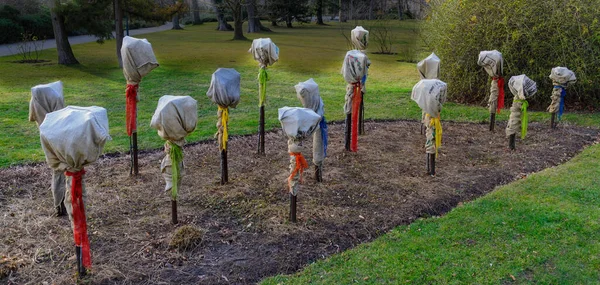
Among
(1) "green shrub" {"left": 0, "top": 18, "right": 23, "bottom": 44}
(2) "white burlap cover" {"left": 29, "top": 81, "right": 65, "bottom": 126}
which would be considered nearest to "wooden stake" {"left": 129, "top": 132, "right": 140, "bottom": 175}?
(2) "white burlap cover" {"left": 29, "top": 81, "right": 65, "bottom": 126}

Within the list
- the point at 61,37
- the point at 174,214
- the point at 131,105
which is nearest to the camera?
the point at 174,214

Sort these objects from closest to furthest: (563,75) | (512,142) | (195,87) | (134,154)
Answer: (134,154) → (512,142) → (563,75) → (195,87)

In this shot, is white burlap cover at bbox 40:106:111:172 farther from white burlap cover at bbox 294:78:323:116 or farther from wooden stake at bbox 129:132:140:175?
wooden stake at bbox 129:132:140:175

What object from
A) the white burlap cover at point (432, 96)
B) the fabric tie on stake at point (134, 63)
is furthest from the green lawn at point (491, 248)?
the fabric tie on stake at point (134, 63)

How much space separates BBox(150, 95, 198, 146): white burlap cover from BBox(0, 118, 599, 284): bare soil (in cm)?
107

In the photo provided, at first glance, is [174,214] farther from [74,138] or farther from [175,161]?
[74,138]

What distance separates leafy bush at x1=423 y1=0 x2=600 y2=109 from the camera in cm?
1111

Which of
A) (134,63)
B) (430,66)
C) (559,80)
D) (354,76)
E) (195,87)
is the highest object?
(134,63)

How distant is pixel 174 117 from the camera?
4.75m

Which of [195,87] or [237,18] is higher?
[237,18]

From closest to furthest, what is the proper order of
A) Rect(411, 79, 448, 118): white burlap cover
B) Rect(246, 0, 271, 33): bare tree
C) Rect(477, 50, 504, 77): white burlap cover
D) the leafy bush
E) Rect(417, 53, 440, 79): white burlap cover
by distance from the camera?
1. Rect(411, 79, 448, 118): white burlap cover
2. Rect(417, 53, 440, 79): white burlap cover
3. Rect(477, 50, 504, 77): white burlap cover
4. the leafy bush
5. Rect(246, 0, 271, 33): bare tree

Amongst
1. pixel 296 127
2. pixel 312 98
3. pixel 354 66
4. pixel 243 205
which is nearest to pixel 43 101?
pixel 243 205

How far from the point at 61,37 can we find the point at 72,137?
51.8 ft

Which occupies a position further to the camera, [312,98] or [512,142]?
[512,142]
